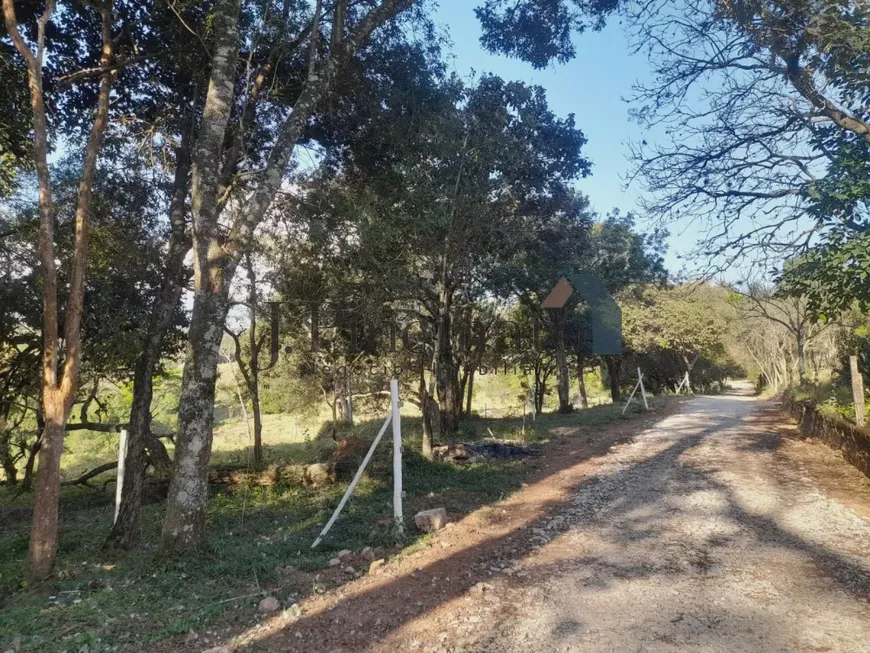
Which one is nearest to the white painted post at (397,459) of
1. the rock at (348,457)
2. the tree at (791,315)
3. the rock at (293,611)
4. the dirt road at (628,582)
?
the dirt road at (628,582)

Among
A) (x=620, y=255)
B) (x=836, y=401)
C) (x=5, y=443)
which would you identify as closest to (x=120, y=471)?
(x=5, y=443)

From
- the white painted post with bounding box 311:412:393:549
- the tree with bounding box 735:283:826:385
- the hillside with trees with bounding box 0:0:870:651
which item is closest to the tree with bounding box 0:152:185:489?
the hillside with trees with bounding box 0:0:870:651

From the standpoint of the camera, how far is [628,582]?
4164mm

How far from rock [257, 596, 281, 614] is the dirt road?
28 cm

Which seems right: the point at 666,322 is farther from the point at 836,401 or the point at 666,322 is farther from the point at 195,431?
the point at 195,431

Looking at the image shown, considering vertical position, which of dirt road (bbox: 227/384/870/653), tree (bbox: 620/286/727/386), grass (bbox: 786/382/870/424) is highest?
tree (bbox: 620/286/727/386)

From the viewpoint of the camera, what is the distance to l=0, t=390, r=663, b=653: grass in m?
3.79

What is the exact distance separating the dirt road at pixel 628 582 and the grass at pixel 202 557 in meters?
0.69

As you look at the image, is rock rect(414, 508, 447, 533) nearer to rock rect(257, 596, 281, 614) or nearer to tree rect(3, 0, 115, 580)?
rock rect(257, 596, 281, 614)

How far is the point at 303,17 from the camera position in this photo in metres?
8.12

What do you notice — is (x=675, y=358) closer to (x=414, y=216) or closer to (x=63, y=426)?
(x=414, y=216)

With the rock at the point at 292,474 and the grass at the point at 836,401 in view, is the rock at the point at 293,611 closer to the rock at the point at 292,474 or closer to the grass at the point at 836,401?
the rock at the point at 292,474

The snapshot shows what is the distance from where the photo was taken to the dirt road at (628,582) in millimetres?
3348

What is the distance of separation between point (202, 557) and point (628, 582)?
156 inches
